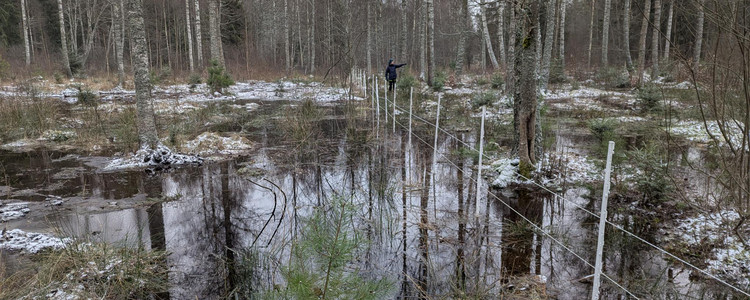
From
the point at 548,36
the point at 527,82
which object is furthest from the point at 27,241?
the point at 548,36

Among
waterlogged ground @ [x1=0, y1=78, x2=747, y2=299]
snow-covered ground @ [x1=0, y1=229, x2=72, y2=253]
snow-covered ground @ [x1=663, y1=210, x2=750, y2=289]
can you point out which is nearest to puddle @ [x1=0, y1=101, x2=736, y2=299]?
waterlogged ground @ [x1=0, y1=78, x2=747, y2=299]

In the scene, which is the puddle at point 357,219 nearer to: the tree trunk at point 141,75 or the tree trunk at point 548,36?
the tree trunk at point 141,75

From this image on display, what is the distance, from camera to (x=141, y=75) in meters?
8.80

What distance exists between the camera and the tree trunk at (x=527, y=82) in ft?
22.2

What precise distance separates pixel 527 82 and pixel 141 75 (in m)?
7.14

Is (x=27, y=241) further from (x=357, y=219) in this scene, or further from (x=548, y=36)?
(x=548, y=36)

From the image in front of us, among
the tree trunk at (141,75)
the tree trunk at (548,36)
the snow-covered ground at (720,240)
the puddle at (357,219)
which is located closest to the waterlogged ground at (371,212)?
the puddle at (357,219)

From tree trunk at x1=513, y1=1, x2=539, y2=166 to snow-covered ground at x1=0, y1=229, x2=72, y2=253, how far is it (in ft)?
20.4

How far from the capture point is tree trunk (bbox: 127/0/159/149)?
858 cm

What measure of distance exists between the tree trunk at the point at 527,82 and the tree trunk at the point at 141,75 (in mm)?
6883

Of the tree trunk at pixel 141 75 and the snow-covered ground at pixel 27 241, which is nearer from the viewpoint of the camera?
the snow-covered ground at pixel 27 241

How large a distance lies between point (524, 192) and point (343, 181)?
2942mm

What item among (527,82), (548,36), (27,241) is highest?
(548,36)

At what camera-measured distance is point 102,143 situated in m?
11.0
